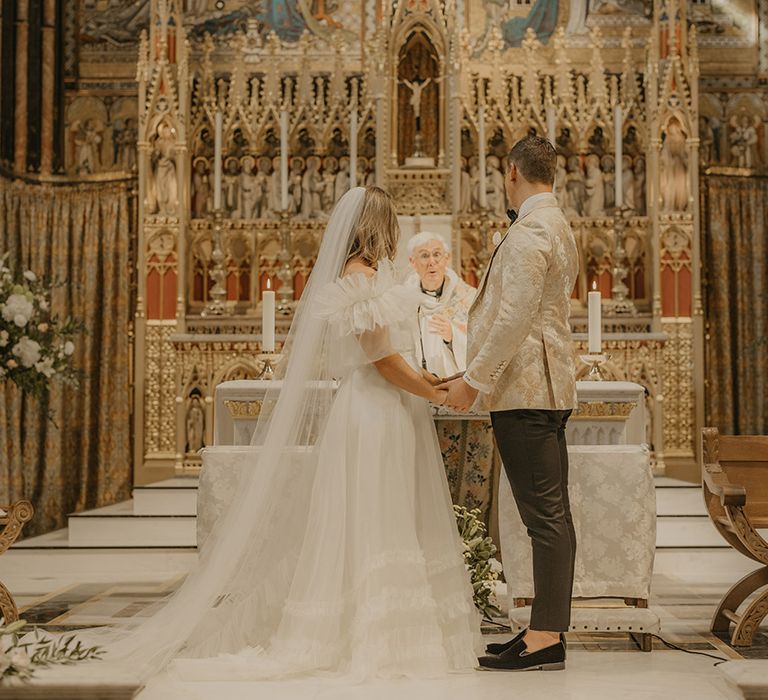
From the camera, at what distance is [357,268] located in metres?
4.30

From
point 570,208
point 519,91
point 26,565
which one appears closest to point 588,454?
point 26,565

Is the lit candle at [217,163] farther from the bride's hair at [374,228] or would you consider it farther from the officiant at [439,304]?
the bride's hair at [374,228]

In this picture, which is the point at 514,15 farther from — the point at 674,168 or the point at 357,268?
the point at 357,268

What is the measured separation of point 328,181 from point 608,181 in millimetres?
2378

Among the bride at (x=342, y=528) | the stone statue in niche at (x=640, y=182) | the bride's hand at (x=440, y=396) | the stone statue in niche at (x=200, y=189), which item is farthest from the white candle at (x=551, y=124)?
the bride's hand at (x=440, y=396)

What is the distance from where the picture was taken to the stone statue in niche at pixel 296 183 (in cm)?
948

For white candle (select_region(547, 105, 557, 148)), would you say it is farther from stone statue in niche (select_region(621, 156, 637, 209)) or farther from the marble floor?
the marble floor

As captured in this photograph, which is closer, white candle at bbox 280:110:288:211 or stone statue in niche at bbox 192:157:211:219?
white candle at bbox 280:110:288:211

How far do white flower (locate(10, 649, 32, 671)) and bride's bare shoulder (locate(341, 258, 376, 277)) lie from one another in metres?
1.78

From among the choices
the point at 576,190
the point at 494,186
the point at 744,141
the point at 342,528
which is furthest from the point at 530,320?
the point at 744,141

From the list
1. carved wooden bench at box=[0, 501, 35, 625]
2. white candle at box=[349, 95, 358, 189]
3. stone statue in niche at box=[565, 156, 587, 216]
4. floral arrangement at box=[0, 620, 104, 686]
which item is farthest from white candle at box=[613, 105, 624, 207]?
floral arrangement at box=[0, 620, 104, 686]

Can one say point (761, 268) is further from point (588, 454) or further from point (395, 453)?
point (395, 453)

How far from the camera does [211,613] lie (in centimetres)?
424

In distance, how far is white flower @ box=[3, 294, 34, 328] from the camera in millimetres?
5598
